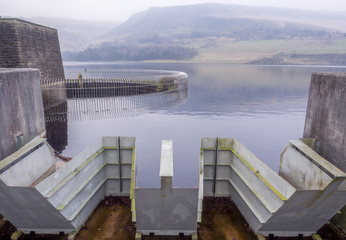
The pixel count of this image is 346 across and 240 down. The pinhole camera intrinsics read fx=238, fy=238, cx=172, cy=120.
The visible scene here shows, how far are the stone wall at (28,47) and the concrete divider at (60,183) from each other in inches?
647

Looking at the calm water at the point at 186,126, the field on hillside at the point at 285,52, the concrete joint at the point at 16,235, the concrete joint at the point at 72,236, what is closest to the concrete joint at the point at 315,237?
the calm water at the point at 186,126

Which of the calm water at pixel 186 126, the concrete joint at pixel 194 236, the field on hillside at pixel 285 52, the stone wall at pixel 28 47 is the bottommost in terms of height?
the calm water at pixel 186 126

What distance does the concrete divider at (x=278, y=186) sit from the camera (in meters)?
7.03

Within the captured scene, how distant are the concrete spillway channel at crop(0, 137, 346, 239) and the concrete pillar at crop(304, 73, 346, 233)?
70cm

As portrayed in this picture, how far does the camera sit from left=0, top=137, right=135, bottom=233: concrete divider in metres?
7.18

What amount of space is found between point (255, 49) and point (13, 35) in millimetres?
195593

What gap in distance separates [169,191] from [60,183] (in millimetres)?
3613

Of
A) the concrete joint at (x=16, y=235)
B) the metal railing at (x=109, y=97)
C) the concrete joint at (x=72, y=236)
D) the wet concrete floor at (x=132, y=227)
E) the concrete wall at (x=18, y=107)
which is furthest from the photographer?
the metal railing at (x=109, y=97)

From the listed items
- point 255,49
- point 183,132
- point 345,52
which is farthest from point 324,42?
point 183,132

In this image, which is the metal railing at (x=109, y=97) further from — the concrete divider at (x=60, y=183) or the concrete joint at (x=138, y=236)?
the concrete joint at (x=138, y=236)

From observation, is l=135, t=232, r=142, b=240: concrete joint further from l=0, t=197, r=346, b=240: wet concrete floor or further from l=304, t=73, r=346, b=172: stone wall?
l=304, t=73, r=346, b=172: stone wall

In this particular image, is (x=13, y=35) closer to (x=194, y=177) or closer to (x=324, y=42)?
(x=194, y=177)

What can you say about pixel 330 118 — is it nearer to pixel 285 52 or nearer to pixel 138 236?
pixel 138 236

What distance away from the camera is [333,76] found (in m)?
9.17
